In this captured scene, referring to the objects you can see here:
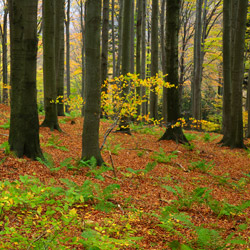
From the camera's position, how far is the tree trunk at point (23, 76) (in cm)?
491

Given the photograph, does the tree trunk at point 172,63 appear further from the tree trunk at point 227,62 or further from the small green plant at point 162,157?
the tree trunk at point 227,62

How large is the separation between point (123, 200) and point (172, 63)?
20.6 feet

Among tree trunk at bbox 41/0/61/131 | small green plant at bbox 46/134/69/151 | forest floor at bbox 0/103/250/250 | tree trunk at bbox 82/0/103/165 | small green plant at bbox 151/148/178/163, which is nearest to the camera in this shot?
forest floor at bbox 0/103/250/250

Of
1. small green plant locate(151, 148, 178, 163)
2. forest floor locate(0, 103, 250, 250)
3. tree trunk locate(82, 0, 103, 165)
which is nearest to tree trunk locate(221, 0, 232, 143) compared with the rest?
forest floor locate(0, 103, 250, 250)

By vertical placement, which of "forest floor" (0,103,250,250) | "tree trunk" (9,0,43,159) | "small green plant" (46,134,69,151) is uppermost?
"tree trunk" (9,0,43,159)

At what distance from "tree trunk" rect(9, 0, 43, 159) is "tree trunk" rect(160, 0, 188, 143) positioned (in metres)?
4.89

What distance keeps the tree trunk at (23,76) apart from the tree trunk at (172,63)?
16.0 feet

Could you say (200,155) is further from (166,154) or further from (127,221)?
(127,221)

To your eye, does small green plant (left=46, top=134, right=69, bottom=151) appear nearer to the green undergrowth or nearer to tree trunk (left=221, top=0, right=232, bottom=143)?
the green undergrowth

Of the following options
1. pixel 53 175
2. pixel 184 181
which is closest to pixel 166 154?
pixel 184 181

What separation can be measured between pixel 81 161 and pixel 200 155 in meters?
5.06

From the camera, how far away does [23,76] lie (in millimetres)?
5062

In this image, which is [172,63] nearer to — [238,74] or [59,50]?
[238,74]

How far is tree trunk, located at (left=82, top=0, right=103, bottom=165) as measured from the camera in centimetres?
533
